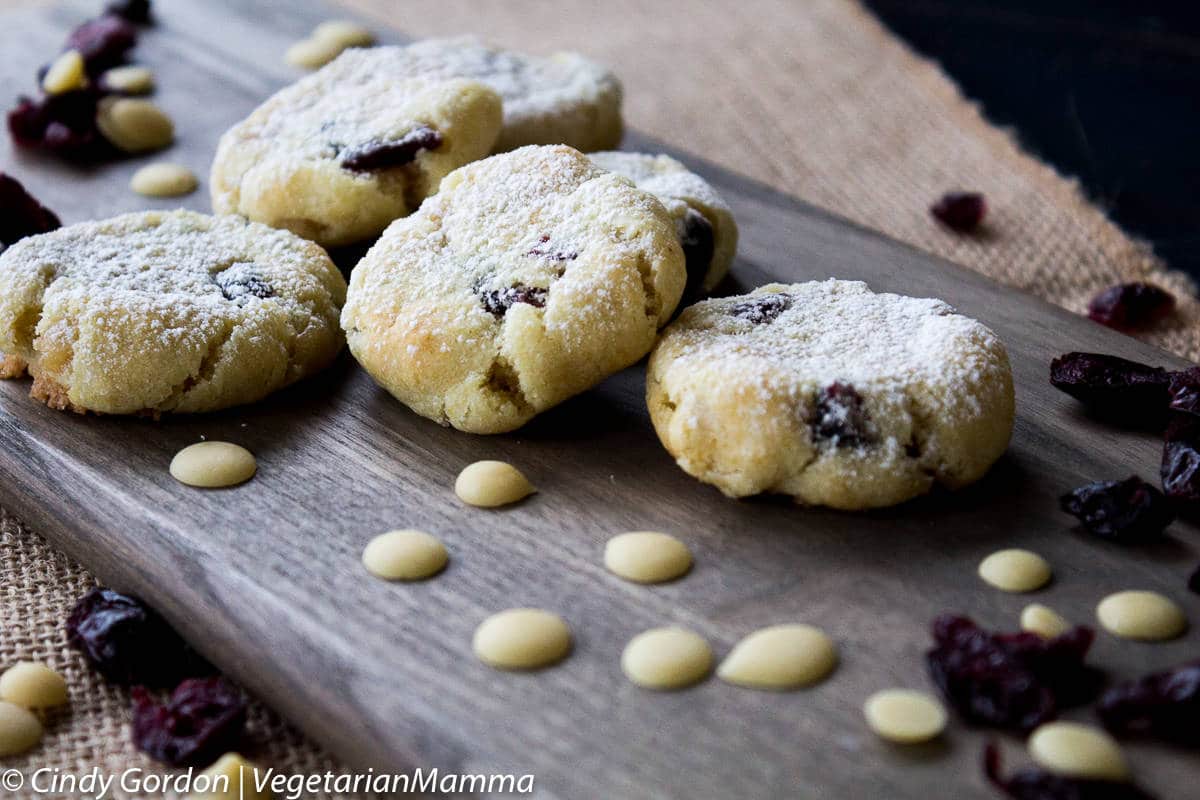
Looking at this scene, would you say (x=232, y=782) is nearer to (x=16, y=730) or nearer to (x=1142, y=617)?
(x=16, y=730)

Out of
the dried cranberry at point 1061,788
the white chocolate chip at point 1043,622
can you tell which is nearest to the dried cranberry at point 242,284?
the white chocolate chip at point 1043,622

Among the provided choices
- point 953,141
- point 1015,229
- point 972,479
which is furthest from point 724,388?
point 953,141

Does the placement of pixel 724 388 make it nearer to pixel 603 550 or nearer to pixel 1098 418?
pixel 603 550

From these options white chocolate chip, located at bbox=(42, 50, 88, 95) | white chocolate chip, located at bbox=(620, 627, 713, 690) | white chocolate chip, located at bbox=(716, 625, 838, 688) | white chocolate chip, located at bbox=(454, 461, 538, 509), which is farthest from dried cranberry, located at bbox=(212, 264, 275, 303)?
white chocolate chip, located at bbox=(42, 50, 88, 95)

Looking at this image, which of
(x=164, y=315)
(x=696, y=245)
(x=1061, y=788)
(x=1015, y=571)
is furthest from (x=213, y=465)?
(x=1061, y=788)

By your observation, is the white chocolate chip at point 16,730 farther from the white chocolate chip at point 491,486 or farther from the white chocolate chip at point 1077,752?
the white chocolate chip at point 1077,752

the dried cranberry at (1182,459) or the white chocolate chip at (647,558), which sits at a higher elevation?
the dried cranberry at (1182,459)
